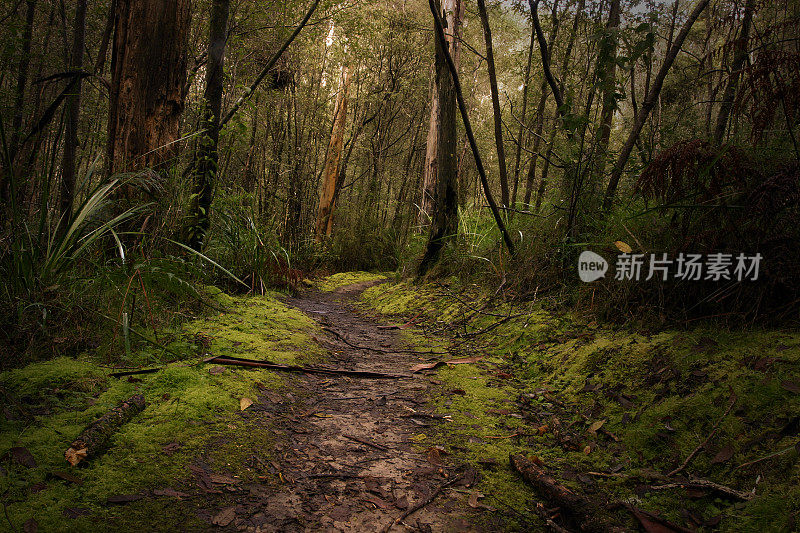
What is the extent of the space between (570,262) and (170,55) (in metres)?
3.24

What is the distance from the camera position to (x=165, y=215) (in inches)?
109

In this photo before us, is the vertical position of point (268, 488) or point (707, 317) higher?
point (707, 317)

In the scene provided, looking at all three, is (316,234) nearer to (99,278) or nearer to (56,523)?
(99,278)

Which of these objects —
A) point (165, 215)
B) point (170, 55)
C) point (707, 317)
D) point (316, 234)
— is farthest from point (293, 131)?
point (707, 317)

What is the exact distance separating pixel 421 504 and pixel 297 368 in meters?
1.24

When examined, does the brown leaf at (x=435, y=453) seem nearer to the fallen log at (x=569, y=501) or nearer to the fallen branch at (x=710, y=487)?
the fallen log at (x=569, y=501)

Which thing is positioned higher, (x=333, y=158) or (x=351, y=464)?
(x=333, y=158)

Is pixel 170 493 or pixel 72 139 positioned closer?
pixel 170 493

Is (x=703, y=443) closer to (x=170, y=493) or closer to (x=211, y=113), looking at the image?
(x=170, y=493)

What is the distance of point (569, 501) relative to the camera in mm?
1358

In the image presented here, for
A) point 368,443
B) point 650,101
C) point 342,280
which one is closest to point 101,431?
point 368,443

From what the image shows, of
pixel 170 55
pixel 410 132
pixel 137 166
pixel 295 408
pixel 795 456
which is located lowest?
pixel 295 408

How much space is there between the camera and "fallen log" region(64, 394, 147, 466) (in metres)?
1.28

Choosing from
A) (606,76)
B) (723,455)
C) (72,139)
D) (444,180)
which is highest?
(606,76)
